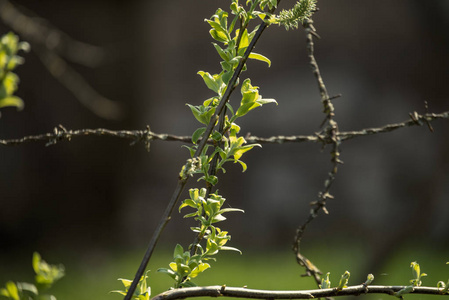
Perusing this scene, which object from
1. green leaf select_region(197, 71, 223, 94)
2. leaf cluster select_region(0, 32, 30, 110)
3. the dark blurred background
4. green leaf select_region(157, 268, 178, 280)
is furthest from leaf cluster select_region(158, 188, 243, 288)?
the dark blurred background

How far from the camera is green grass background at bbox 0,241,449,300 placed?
9.77 ft

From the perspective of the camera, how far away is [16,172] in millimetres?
3484

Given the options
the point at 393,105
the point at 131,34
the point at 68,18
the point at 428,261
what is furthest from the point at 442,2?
the point at 68,18

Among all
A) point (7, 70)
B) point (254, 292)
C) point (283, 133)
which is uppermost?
point (283, 133)

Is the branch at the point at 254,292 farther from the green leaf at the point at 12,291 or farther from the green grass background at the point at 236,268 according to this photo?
the green grass background at the point at 236,268

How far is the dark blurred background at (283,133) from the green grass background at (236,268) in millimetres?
85

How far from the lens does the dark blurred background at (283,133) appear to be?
346 cm

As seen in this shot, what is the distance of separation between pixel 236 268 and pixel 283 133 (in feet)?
2.99

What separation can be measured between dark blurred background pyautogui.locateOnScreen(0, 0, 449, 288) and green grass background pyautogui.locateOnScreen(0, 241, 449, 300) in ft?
0.28

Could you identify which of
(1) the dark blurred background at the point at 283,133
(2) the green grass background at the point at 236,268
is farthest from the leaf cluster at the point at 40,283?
(1) the dark blurred background at the point at 283,133

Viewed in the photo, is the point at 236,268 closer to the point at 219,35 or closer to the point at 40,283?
the point at 219,35

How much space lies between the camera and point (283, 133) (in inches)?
136

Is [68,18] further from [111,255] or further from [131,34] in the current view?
[111,255]

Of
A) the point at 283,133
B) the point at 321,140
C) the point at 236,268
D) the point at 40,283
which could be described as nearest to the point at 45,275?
the point at 40,283
